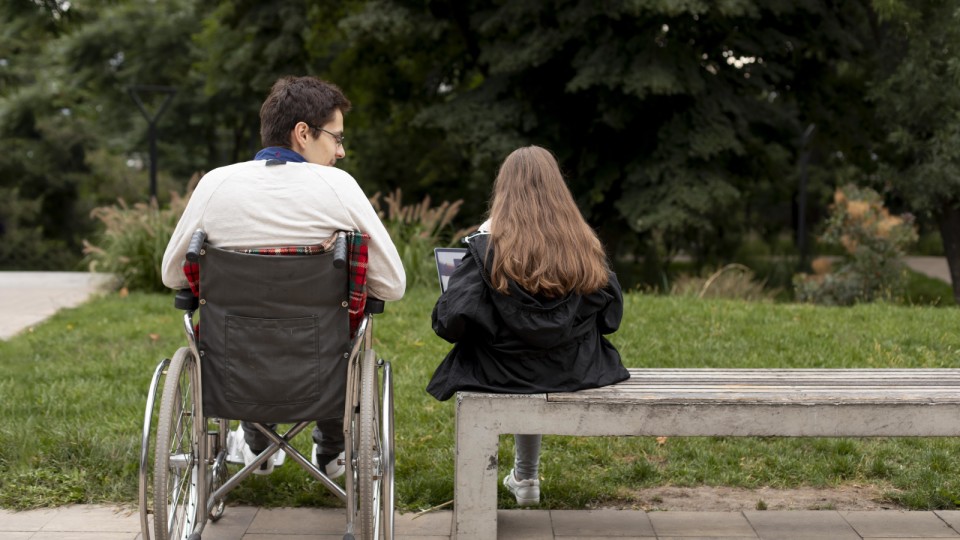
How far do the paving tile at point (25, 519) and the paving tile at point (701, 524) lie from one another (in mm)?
2402

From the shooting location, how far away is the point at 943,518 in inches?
169

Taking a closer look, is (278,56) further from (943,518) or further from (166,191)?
(943,518)

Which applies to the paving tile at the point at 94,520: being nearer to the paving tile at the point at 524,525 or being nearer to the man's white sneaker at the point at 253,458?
the man's white sneaker at the point at 253,458

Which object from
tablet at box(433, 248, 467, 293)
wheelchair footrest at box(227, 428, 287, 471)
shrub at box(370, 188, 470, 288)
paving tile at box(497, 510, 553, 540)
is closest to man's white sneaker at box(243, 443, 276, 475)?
wheelchair footrest at box(227, 428, 287, 471)

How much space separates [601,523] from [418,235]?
795 centimetres

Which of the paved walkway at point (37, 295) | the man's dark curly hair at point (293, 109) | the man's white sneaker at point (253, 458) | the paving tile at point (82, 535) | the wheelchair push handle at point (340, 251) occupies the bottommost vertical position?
the paved walkway at point (37, 295)

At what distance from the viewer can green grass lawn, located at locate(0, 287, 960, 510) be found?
464 centimetres

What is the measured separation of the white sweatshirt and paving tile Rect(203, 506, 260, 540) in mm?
1048

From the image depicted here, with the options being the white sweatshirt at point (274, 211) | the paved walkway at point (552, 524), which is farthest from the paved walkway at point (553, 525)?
the white sweatshirt at point (274, 211)

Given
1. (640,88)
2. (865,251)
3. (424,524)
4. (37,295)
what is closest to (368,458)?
(424,524)

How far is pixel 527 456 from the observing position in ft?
14.5

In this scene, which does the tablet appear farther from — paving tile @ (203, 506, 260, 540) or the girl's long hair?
paving tile @ (203, 506, 260, 540)

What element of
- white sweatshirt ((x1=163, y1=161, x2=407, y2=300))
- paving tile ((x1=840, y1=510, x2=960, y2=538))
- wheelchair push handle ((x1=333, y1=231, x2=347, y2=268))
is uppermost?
white sweatshirt ((x1=163, y1=161, x2=407, y2=300))

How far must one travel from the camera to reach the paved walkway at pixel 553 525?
13.5ft
